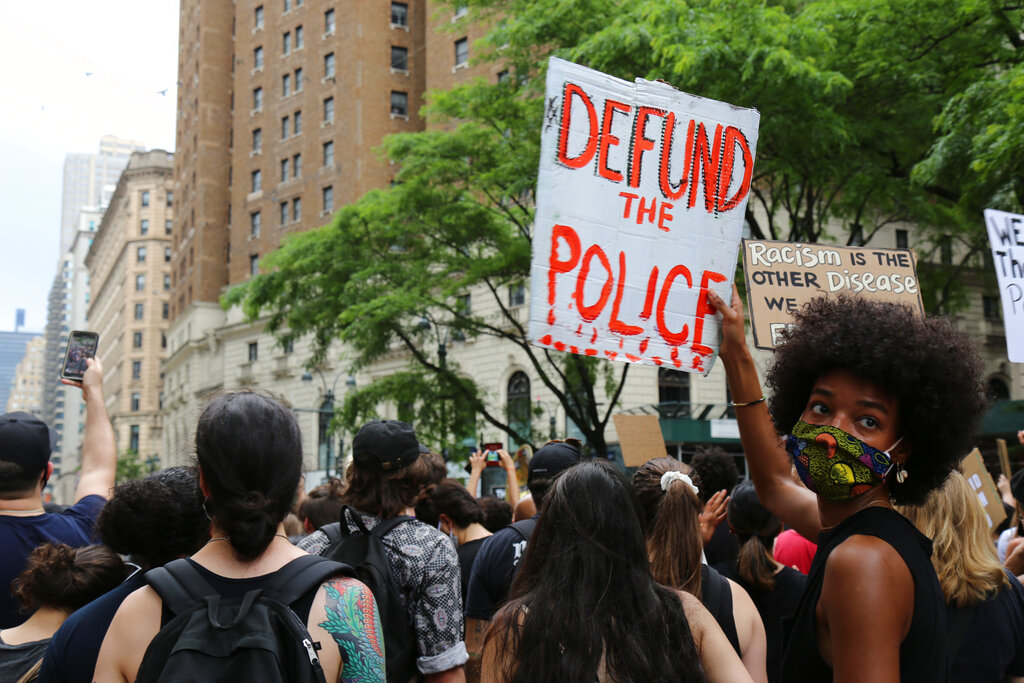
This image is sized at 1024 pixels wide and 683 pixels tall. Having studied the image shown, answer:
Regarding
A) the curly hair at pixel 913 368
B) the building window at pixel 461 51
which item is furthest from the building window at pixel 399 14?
the curly hair at pixel 913 368

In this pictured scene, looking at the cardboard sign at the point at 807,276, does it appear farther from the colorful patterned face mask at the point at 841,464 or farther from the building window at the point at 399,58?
the building window at the point at 399,58

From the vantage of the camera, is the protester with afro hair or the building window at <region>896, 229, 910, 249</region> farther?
the building window at <region>896, 229, 910, 249</region>

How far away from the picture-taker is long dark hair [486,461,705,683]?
2516 millimetres

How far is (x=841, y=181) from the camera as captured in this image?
16.4m

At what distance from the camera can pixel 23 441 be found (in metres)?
3.96

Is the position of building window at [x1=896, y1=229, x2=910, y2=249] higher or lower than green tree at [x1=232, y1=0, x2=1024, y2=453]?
higher

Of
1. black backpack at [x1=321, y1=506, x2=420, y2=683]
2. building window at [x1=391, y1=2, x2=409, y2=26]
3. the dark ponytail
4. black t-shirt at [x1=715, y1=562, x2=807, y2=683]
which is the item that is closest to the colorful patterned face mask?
black backpack at [x1=321, y1=506, x2=420, y2=683]

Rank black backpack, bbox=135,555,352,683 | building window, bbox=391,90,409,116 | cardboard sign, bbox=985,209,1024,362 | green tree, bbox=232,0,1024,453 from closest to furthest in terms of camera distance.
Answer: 1. black backpack, bbox=135,555,352,683
2. cardboard sign, bbox=985,209,1024,362
3. green tree, bbox=232,0,1024,453
4. building window, bbox=391,90,409,116

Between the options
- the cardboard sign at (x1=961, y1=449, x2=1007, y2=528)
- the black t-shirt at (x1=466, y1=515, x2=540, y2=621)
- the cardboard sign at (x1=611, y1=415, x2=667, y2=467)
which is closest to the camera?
the black t-shirt at (x1=466, y1=515, x2=540, y2=621)

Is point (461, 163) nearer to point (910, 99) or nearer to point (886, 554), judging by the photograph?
point (910, 99)

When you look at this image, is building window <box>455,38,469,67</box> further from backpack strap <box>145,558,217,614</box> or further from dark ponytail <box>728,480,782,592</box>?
backpack strap <box>145,558,217,614</box>

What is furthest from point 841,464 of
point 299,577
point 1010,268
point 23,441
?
point 1010,268

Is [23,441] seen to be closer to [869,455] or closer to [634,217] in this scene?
[634,217]

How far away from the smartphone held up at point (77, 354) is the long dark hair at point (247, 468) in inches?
108
